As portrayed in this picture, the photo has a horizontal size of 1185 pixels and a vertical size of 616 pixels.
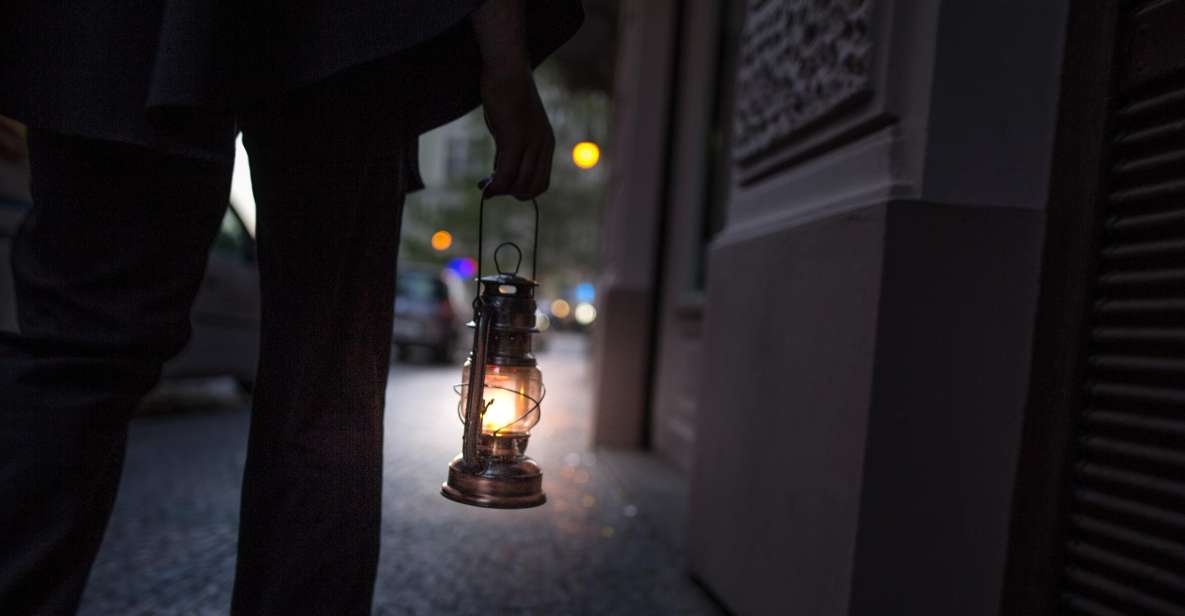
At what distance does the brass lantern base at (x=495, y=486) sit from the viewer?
127cm

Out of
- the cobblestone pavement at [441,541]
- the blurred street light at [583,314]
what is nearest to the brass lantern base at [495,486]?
the cobblestone pavement at [441,541]

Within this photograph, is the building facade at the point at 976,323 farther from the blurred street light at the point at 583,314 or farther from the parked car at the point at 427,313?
the blurred street light at the point at 583,314

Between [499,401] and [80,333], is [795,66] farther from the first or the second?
[80,333]

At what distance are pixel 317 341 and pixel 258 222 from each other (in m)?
0.20

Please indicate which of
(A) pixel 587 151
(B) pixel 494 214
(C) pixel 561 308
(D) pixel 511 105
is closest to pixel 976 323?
(D) pixel 511 105

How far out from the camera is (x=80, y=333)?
1098 millimetres

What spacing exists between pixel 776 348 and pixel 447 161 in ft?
99.4

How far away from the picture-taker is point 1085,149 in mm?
1437

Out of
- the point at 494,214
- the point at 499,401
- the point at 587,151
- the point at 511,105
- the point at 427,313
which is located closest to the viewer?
the point at 511,105

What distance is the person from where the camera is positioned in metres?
1.06

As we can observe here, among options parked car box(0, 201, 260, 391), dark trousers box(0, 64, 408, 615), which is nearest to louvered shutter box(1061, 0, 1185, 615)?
dark trousers box(0, 64, 408, 615)

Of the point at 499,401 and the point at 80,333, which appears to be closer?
the point at 80,333

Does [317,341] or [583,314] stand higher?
[317,341]

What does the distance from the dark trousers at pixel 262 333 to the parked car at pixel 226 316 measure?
13.9 feet
